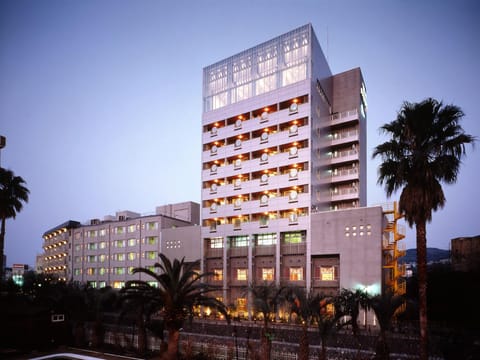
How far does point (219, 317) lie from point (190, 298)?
36594 millimetres

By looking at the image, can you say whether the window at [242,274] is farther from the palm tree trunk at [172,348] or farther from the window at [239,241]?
the palm tree trunk at [172,348]

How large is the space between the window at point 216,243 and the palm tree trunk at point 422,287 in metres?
44.6

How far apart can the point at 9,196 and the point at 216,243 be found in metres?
32.4

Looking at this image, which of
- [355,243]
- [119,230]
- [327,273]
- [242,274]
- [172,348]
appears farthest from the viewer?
[119,230]

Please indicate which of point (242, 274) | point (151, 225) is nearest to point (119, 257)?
point (151, 225)

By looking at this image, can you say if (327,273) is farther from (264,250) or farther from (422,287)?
(422,287)

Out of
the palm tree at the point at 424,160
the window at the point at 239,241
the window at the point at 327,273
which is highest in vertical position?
the palm tree at the point at 424,160

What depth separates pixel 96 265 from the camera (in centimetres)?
9306

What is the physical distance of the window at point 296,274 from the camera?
2227 inches

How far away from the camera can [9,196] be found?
55.8 m

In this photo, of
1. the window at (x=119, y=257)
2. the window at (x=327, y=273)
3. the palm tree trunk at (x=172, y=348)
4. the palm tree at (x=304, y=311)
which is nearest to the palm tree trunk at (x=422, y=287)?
the palm tree at (x=304, y=311)

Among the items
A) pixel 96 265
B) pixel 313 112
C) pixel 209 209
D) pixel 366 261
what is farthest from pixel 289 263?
pixel 96 265

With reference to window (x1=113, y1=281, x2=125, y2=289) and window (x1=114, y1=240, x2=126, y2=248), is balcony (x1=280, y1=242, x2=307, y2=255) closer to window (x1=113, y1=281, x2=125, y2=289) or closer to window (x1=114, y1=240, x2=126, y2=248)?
window (x1=114, y1=240, x2=126, y2=248)

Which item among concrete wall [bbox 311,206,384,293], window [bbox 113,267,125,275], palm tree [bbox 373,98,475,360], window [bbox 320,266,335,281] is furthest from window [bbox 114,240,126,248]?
palm tree [bbox 373,98,475,360]
